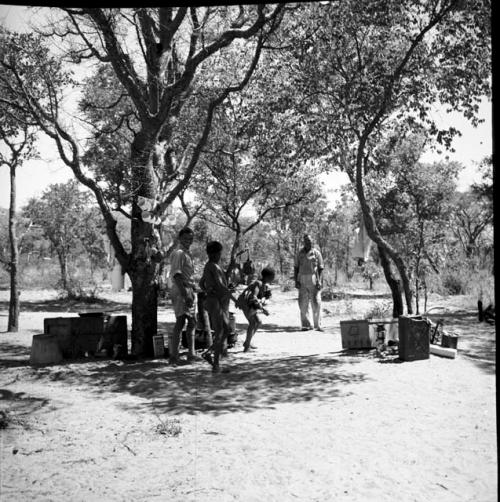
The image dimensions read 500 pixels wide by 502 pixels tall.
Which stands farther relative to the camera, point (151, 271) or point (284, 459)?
point (151, 271)

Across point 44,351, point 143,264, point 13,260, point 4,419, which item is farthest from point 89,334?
point 4,419

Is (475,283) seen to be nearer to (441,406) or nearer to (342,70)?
(342,70)

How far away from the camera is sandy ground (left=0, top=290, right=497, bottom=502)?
3.36 m

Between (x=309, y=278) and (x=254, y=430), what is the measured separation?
6.06m

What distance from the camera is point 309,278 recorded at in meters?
10.3

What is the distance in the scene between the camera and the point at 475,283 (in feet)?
55.4

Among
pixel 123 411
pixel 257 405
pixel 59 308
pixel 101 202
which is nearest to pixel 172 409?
pixel 123 411

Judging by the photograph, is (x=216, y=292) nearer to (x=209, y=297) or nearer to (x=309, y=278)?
(x=209, y=297)

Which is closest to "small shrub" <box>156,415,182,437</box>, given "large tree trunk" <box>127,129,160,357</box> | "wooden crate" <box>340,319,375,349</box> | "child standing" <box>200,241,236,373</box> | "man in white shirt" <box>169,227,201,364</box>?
"child standing" <box>200,241,236,373</box>

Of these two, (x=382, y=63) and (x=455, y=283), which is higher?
(x=382, y=63)

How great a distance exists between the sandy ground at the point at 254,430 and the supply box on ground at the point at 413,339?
0.16 meters

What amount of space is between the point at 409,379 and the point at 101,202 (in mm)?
4864

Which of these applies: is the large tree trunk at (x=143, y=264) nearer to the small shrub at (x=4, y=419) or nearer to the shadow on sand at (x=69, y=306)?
the small shrub at (x=4, y=419)

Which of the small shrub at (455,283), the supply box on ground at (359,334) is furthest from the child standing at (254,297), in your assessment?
the small shrub at (455,283)
